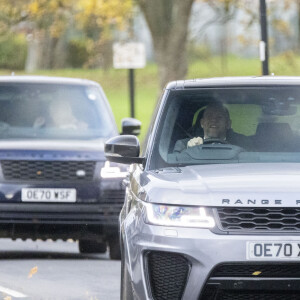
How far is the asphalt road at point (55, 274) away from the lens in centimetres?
1101

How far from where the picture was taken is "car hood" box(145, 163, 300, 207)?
7.17 metres

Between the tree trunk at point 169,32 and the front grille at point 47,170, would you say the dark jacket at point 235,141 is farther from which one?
the tree trunk at point 169,32

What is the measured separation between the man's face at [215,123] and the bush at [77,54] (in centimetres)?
6909

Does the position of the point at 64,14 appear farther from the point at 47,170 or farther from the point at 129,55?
the point at 47,170

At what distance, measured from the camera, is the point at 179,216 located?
23.9ft

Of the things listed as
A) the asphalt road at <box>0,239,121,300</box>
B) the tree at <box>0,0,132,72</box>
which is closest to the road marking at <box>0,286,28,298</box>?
the asphalt road at <box>0,239,121,300</box>

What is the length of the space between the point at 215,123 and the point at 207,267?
6.18 feet

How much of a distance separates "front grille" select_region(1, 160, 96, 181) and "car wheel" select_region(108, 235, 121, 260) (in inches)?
27.0

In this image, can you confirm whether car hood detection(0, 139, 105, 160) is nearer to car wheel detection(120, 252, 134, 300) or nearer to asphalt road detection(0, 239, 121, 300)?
asphalt road detection(0, 239, 121, 300)

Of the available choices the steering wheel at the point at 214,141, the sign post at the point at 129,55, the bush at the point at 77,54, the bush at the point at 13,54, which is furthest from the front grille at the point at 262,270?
→ the bush at the point at 13,54

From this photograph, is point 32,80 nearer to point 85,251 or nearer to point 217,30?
point 85,251

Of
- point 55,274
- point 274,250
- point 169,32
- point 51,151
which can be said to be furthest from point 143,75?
point 274,250

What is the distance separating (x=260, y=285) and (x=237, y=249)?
0.23 metres

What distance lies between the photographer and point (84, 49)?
3086 inches
